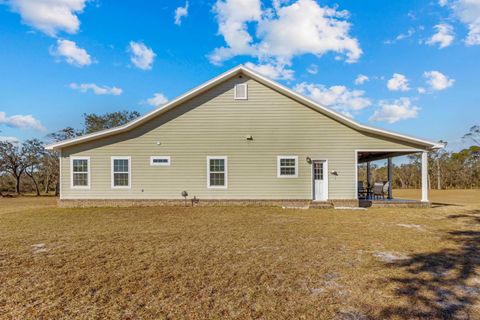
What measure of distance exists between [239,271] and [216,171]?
28.7 ft

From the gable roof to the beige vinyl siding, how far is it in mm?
246

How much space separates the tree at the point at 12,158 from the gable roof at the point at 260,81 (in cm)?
1718

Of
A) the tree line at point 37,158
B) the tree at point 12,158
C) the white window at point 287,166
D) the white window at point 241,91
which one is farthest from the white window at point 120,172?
the tree at point 12,158

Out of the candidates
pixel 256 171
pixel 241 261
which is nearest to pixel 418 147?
pixel 256 171

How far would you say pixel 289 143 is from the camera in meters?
13.0

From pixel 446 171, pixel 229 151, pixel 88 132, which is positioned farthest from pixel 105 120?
pixel 446 171

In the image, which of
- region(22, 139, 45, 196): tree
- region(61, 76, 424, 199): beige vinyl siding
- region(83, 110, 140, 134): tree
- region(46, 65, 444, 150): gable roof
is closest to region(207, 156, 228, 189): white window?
region(61, 76, 424, 199): beige vinyl siding

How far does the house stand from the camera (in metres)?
12.9

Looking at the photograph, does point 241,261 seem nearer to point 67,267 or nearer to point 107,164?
point 67,267

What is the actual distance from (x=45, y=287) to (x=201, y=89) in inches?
409

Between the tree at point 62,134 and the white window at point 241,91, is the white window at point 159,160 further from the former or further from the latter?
the tree at point 62,134

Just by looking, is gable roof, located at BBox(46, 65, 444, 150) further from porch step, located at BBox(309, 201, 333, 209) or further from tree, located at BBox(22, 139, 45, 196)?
tree, located at BBox(22, 139, 45, 196)

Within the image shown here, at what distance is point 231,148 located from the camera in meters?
13.0

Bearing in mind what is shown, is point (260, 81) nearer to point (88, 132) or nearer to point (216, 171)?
point (216, 171)
